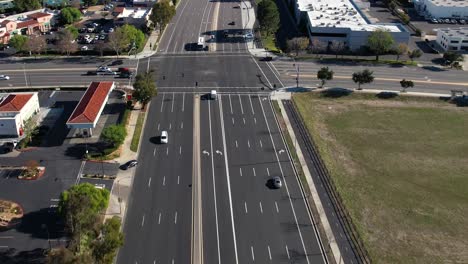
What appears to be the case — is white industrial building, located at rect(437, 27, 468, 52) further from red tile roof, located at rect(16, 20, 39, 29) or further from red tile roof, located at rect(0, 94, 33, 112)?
red tile roof, located at rect(16, 20, 39, 29)

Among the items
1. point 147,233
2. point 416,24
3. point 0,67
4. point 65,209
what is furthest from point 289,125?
point 416,24

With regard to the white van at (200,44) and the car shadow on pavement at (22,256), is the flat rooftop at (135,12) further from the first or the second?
the car shadow on pavement at (22,256)

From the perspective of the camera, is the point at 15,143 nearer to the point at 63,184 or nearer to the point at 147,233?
the point at 63,184

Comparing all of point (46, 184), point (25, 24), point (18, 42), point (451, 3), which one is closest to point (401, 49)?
point (451, 3)

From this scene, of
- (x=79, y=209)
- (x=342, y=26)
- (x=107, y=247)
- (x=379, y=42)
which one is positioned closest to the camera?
(x=107, y=247)

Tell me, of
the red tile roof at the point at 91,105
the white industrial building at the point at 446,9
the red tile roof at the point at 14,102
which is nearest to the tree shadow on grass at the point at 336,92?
the red tile roof at the point at 91,105

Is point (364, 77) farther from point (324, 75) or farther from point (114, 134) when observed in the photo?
point (114, 134)
